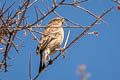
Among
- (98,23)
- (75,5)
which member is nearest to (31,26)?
(75,5)

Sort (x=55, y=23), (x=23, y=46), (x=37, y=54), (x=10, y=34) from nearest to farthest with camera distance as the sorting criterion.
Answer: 1. (x=10, y=34)
2. (x=23, y=46)
3. (x=37, y=54)
4. (x=55, y=23)

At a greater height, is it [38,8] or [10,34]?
[38,8]

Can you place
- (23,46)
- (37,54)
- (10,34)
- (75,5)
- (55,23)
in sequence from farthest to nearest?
(55,23) < (37,54) < (23,46) < (10,34) < (75,5)

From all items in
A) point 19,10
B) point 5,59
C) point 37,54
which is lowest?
point 37,54

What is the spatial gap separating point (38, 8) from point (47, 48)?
120 inches

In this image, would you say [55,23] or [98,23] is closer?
[98,23]

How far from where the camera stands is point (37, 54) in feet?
17.6

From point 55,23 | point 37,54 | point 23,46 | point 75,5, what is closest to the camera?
point 75,5

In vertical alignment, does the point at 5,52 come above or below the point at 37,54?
above

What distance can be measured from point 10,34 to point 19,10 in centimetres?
28

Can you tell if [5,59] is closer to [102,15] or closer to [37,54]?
[102,15]

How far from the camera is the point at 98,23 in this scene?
2.56 m

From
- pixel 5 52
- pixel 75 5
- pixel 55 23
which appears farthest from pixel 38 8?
pixel 55 23

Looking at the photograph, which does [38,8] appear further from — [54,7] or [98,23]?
[98,23]
